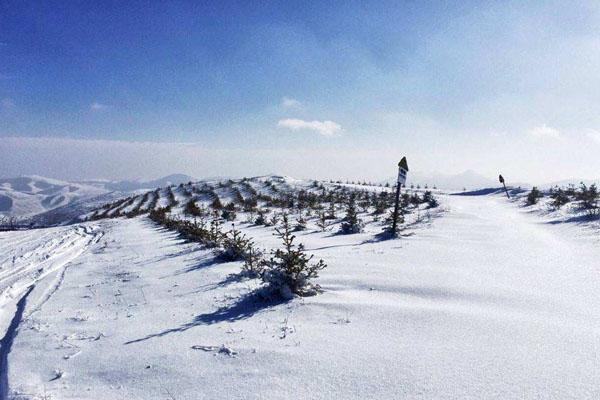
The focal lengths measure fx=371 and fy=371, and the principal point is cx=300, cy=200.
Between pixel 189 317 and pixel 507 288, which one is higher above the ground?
pixel 507 288

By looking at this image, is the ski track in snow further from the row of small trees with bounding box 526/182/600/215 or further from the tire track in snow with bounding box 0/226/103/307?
the row of small trees with bounding box 526/182/600/215

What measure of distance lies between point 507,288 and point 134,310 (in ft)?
14.7

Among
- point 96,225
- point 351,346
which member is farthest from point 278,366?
point 96,225

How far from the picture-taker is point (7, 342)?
12.6ft

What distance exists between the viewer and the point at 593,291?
415cm

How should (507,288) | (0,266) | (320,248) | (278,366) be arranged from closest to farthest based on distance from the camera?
(278,366)
(507,288)
(320,248)
(0,266)

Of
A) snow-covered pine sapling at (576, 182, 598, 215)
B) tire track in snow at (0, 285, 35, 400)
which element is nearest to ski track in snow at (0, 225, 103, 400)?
tire track in snow at (0, 285, 35, 400)

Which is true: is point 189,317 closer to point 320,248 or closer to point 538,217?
point 320,248

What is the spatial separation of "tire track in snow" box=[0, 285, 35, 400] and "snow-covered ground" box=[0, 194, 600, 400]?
26mm

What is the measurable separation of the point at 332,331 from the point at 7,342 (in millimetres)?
3359

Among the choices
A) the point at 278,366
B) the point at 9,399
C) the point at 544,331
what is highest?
the point at 544,331

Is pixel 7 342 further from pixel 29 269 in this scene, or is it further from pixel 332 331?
pixel 29 269

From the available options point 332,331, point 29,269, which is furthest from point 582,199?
point 29,269

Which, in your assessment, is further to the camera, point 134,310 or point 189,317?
point 134,310
